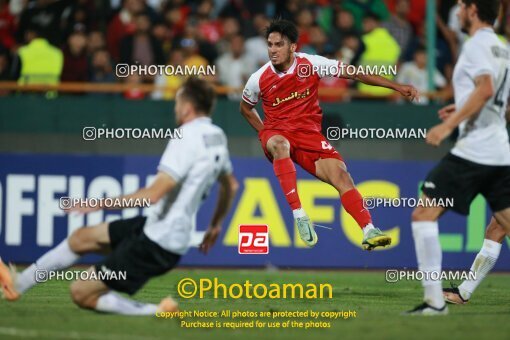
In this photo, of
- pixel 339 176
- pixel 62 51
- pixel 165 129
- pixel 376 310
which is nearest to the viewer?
pixel 376 310

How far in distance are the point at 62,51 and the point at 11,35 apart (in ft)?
3.88

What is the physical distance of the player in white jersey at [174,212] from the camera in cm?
920

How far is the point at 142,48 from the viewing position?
17.6 m

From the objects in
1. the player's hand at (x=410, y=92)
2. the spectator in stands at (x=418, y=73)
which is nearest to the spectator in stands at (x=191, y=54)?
the spectator in stands at (x=418, y=73)

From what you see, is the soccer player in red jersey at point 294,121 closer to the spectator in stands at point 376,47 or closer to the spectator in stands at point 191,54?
the spectator in stands at point 191,54

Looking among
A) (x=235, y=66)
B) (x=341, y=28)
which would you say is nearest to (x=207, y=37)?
(x=235, y=66)

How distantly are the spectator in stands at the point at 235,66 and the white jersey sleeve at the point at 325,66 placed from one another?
493 centimetres

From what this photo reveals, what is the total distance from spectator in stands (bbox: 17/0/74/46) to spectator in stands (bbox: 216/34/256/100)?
2448 millimetres

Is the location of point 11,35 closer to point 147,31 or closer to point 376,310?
point 147,31

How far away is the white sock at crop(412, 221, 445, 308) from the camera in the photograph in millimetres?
9866

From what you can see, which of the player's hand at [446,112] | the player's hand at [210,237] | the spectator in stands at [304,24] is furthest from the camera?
the spectator in stands at [304,24]

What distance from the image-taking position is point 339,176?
12500mm

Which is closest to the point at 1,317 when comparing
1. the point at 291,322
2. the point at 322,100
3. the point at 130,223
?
the point at 130,223

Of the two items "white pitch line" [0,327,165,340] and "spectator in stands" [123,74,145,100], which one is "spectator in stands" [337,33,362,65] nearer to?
"spectator in stands" [123,74,145,100]
